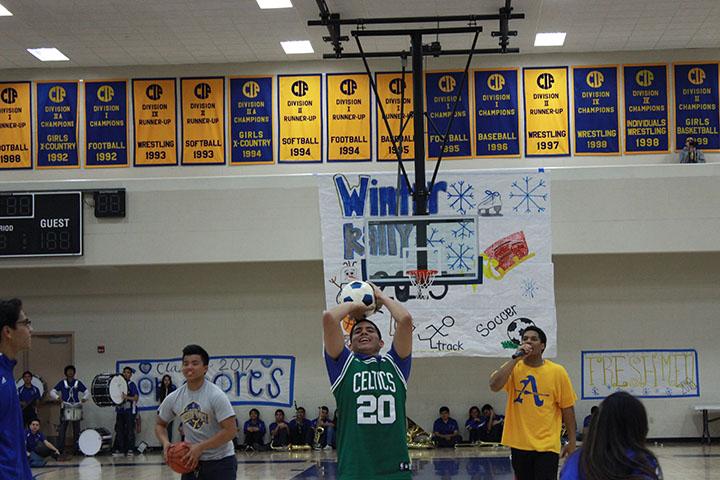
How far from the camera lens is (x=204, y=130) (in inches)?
784

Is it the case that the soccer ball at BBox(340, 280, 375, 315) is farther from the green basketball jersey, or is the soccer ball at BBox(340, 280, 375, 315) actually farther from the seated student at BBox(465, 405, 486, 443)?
the seated student at BBox(465, 405, 486, 443)

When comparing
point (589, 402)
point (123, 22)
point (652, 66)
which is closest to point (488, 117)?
point (652, 66)

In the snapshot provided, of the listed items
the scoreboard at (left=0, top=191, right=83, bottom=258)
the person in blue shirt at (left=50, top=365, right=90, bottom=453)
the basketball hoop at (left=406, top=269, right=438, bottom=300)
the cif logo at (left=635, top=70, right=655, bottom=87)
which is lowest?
the person in blue shirt at (left=50, top=365, right=90, bottom=453)

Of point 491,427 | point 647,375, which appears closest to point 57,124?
point 491,427

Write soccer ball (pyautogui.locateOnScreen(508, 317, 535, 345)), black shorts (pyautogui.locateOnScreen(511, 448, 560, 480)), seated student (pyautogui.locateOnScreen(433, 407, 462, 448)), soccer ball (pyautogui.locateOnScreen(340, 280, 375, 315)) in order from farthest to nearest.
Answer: seated student (pyautogui.locateOnScreen(433, 407, 462, 448))
soccer ball (pyautogui.locateOnScreen(508, 317, 535, 345))
black shorts (pyautogui.locateOnScreen(511, 448, 560, 480))
soccer ball (pyautogui.locateOnScreen(340, 280, 375, 315))

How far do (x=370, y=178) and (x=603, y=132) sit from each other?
5.63 meters

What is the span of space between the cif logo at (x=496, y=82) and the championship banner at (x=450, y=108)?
18.6 inches

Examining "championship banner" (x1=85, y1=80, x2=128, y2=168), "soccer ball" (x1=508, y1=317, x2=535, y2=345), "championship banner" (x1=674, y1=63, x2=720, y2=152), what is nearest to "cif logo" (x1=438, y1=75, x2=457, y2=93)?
"championship banner" (x1=674, y1=63, x2=720, y2=152)

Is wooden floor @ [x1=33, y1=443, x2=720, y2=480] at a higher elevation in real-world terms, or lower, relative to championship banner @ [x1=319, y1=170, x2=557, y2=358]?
lower

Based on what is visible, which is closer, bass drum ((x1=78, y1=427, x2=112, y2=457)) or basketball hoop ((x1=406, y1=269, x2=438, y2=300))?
basketball hoop ((x1=406, y1=269, x2=438, y2=300))

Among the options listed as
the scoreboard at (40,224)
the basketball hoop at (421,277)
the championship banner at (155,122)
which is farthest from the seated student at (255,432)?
the basketball hoop at (421,277)

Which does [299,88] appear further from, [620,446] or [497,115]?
[620,446]

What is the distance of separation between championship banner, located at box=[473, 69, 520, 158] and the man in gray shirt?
13545 millimetres

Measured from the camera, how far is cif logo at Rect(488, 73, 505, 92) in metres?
19.6
